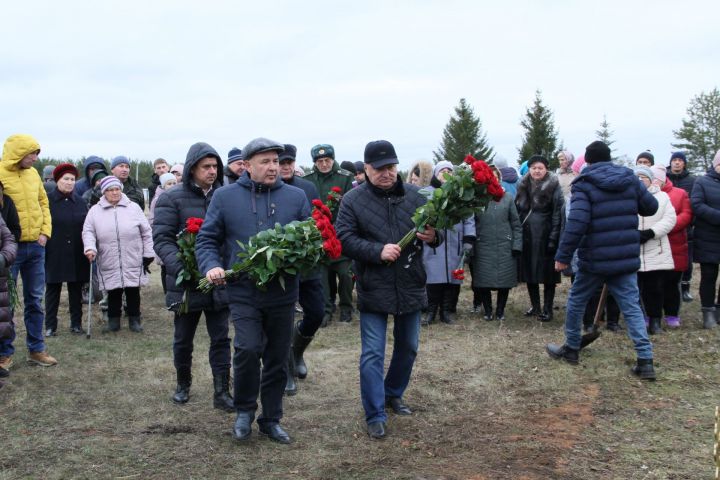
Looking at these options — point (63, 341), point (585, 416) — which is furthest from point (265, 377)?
point (63, 341)

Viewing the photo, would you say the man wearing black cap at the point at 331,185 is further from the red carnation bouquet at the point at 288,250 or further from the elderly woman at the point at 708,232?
the red carnation bouquet at the point at 288,250

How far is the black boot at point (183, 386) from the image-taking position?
21.3 feet

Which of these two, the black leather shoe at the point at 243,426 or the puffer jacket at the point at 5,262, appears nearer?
the black leather shoe at the point at 243,426

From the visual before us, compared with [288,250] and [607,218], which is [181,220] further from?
[607,218]

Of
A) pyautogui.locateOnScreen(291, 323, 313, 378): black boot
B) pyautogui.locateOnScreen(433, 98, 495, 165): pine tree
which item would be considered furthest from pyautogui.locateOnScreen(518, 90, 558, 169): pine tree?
pyautogui.locateOnScreen(291, 323, 313, 378): black boot

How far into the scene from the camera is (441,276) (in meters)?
10.1

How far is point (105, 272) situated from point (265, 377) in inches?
197

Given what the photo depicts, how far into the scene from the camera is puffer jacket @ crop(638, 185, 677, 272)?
29.4 feet

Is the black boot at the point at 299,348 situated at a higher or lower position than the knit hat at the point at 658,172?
lower

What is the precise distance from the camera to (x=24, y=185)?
25.7ft

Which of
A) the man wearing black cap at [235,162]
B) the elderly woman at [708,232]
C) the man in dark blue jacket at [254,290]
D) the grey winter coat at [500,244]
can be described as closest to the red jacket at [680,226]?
the elderly woman at [708,232]

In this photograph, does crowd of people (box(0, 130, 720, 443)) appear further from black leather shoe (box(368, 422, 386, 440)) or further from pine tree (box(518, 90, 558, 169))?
pine tree (box(518, 90, 558, 169))

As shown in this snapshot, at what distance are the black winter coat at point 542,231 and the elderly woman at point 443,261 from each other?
815 millimetres

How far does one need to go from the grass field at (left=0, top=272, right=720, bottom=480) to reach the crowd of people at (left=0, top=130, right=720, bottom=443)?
261 mm
